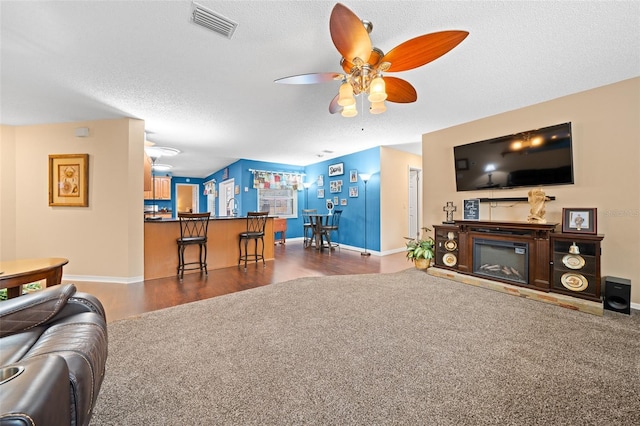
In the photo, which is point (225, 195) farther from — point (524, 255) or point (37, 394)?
point (37, 394)

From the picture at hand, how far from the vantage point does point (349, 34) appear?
1473mm

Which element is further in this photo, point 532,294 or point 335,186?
point 335,186

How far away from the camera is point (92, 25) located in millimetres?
1749

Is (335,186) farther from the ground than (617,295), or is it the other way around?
(335,186)

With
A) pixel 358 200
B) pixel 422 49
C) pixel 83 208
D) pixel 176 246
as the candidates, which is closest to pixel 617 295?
pixel 422 49

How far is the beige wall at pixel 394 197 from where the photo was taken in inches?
212

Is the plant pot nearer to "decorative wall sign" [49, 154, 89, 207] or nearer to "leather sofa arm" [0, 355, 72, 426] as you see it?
Result: "leather sofa arm" [0, 355, 72, 426]

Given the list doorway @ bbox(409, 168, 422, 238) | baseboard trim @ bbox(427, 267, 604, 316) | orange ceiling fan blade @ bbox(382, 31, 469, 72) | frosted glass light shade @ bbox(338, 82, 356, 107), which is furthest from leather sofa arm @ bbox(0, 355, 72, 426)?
doorway @ bbox(409, 168, 422, 238)

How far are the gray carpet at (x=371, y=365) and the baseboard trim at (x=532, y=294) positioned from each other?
0.42 feet

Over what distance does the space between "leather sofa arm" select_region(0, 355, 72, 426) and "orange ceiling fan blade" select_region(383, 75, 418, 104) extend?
2.38m

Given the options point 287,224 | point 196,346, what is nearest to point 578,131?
point 196,346

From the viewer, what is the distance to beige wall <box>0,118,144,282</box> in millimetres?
3523

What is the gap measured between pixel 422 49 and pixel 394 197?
4.25 metres

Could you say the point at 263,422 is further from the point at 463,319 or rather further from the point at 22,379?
the point at 463,319
